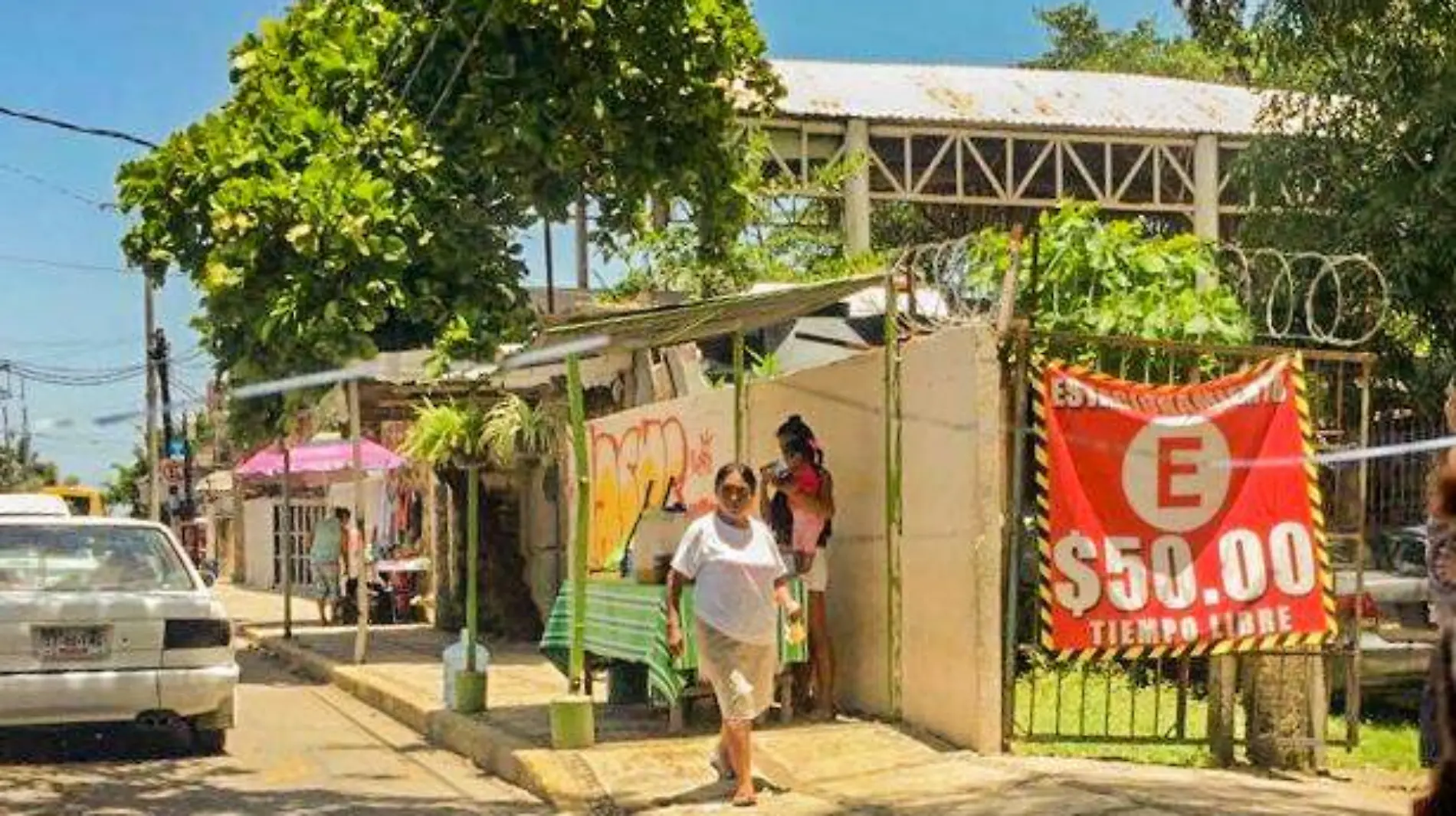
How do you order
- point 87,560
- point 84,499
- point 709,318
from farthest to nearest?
1. point 84,499
2. point 87,560
3. point 709,318

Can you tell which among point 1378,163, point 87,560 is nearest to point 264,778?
point 87,560

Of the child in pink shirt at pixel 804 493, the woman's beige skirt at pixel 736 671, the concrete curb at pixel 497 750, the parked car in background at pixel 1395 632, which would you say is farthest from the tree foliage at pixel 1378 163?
the concrete curb at pixel 497 750

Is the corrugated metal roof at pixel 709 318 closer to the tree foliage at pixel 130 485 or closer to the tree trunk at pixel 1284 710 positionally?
the tree trunk at pixel 1284 710

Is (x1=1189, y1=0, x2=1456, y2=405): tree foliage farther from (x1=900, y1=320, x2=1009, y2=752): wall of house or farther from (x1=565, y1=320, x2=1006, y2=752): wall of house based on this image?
(x1=900, y1=320, x2=1009, y2=752): wall of house

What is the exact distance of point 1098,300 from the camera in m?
12.2

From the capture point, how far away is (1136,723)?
980 centimetres

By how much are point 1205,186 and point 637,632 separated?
Result: 1950 cm

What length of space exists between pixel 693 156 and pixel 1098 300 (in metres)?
3.77

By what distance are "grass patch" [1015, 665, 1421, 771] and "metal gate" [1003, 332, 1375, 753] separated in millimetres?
21

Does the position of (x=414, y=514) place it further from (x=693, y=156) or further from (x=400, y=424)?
(x=693, y=156)

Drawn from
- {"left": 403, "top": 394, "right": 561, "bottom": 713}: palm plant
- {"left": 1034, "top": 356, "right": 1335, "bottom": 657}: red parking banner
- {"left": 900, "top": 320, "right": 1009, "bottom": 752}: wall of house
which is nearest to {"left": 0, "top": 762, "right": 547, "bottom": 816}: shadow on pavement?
{"left": 900, "top": 320, "right": 1009, "bottom": 752}: wall of house

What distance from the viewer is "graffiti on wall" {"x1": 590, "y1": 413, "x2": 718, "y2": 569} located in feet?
42.8

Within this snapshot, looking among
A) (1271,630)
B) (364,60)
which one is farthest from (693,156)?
(1271,630)

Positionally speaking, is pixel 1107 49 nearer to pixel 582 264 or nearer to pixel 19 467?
pixel 582 264
